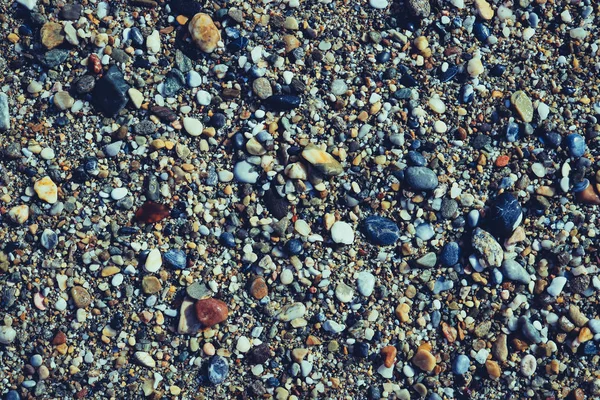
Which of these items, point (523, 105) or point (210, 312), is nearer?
point (210, 312)

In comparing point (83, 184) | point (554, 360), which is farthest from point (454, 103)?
point (83, 184)

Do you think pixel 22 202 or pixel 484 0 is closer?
pixel 22 202

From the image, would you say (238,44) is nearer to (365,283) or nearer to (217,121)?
(217,121)

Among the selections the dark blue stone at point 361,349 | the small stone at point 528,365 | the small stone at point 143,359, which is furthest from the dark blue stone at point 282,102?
the small stone at point 528,365

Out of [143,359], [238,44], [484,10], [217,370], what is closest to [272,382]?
[217,370]

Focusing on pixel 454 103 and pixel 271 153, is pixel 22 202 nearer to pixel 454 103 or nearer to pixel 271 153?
pixel 271 153

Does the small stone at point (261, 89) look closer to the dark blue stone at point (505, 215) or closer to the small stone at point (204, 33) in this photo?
the small stone at point (204, 33)

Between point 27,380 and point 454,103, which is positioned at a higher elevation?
point 454,103
